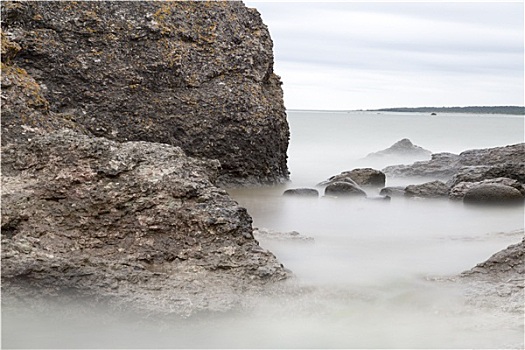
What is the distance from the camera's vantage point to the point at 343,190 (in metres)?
10.7

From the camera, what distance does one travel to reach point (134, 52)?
34.6 feet

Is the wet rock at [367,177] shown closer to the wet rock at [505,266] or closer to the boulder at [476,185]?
the boulder at [476,185]

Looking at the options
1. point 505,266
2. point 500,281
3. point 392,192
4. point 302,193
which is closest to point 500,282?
point 500,281

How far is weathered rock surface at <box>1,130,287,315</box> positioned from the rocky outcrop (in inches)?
181

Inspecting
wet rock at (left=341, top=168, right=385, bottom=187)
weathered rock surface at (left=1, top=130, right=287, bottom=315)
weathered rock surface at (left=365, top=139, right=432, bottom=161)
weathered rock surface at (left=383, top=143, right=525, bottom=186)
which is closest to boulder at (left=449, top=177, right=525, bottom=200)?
weathered rock surface at (left=383, top=143, right=525, bottom=186)

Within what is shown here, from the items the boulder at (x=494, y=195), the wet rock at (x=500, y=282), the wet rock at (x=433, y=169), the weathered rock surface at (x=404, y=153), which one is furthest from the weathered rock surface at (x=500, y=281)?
the weathered rock surface at (x=404, y=153)

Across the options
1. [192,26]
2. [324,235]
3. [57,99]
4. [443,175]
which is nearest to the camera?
[324,235]

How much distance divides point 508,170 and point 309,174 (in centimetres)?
441

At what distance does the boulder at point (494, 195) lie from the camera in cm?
973

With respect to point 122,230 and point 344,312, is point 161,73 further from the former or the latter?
point 344,312

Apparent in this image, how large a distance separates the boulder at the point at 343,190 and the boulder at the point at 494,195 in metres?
1.50

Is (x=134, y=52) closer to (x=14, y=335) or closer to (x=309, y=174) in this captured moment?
(x=309, y=174)

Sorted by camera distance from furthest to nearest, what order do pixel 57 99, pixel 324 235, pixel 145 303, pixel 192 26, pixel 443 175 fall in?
pixel 443 175, pixel 192 26, pixel 57 99, pixel 324 235, pixel 145 303

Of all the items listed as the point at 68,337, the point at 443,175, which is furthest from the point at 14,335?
the point at 443,175
